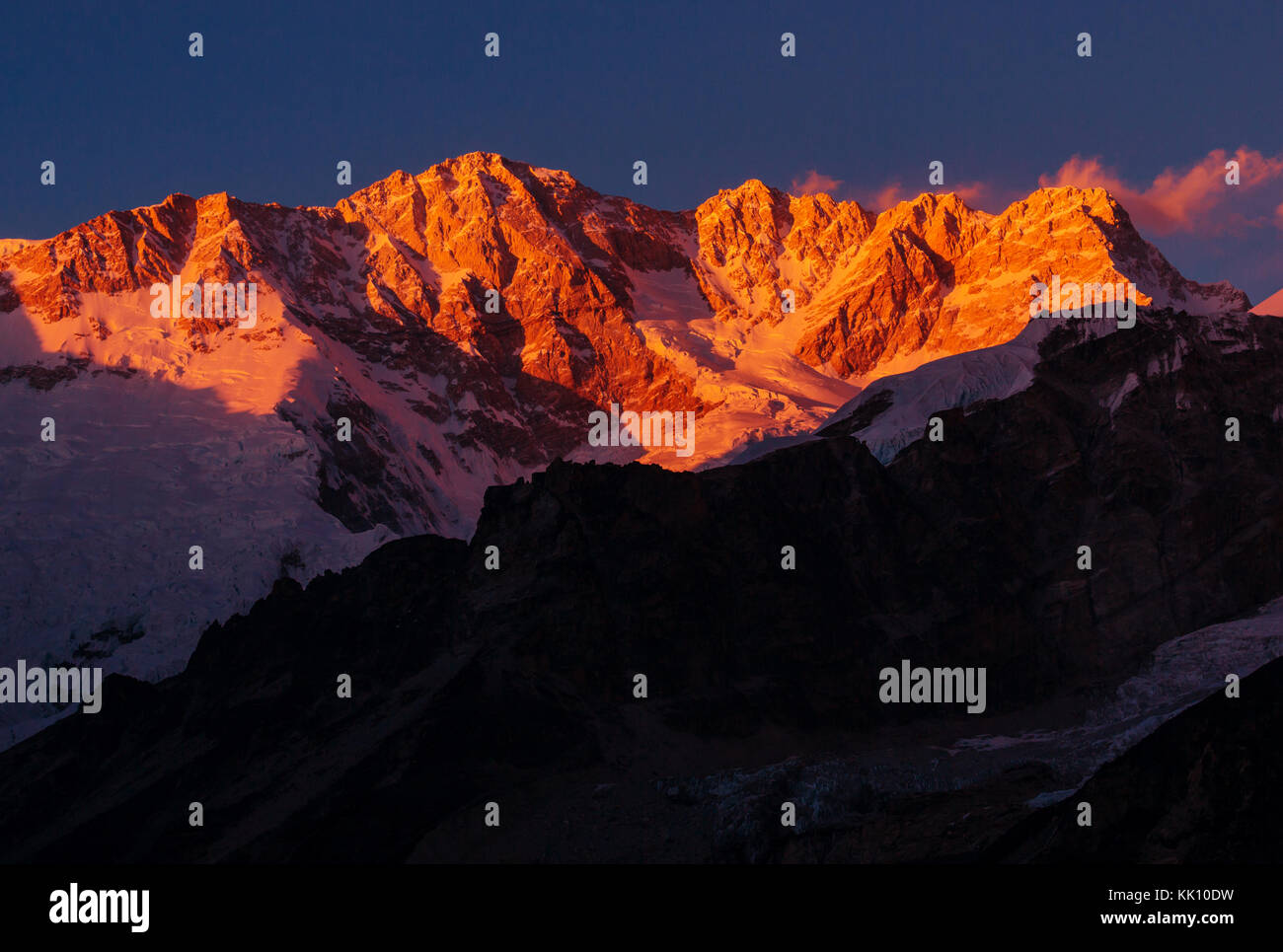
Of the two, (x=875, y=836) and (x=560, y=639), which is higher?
(x=560, y=639)

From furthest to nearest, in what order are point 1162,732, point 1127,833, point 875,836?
point 875,836 < point 1162,732 < point 1127,833

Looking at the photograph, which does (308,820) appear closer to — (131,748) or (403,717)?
(403,717)

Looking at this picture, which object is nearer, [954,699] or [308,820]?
[308,820]

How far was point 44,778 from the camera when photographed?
7589 inches

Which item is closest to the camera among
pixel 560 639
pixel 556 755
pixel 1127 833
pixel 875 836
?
pixel 1127 833

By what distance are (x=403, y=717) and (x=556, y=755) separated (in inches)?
656

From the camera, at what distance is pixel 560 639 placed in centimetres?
19212
